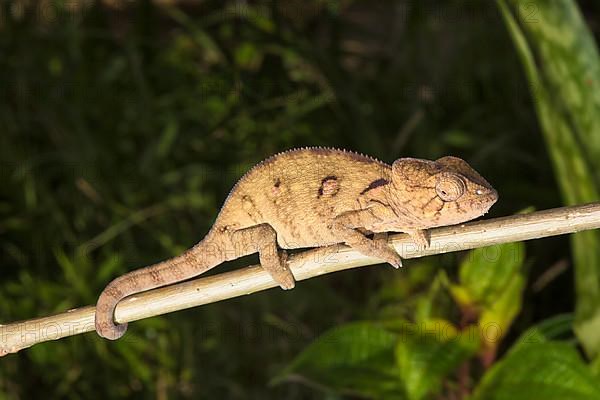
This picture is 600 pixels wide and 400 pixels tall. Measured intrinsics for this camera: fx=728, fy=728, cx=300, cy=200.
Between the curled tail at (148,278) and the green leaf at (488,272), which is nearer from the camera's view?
the curled tail at (148,278)

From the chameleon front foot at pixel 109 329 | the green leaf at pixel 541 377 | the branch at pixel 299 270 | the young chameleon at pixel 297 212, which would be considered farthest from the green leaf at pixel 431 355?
the chameleon front foot at pixel 109 329

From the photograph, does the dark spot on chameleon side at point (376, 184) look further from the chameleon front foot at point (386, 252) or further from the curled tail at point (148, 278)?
the curled tail at point (148, 278)

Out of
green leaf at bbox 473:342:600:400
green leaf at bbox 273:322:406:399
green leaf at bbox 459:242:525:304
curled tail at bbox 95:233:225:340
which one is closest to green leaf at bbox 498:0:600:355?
green leaf at bbox 459:242:525:304

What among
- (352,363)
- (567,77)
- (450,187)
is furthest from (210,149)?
(450,187)

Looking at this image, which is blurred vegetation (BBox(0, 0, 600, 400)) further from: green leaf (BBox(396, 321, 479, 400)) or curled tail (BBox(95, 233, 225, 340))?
curled tail (BBox(95, 233, 225, 340))

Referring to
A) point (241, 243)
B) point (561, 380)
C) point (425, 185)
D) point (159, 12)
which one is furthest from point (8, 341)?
point (159, 12)

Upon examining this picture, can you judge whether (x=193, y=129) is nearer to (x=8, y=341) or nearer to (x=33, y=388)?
(x=33, y=388)
